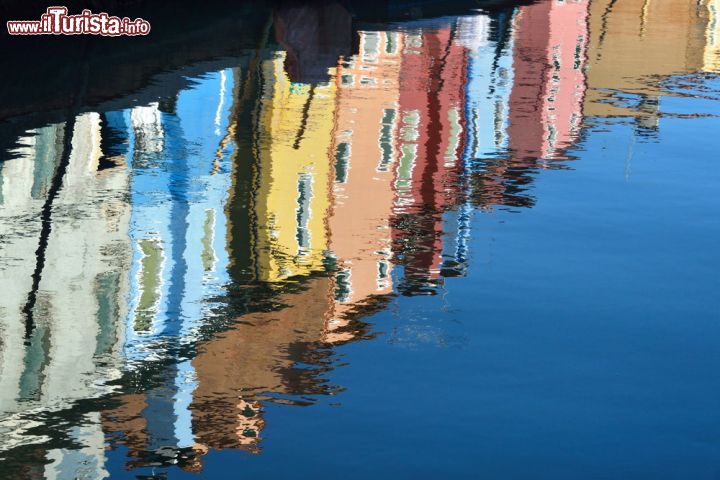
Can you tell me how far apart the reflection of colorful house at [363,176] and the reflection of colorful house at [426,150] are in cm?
11

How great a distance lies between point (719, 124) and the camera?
15.2 metres

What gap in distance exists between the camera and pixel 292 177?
38.3 feet

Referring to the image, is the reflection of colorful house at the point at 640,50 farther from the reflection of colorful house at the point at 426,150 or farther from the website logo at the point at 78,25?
the website logo at the point at 78,25

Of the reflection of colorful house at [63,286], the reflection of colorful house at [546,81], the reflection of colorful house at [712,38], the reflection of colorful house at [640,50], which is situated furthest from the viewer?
the reflection of colorful house at [712,38]

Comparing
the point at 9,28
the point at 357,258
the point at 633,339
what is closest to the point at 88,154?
the point at 357,258

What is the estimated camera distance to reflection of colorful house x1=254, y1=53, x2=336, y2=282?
366 inches

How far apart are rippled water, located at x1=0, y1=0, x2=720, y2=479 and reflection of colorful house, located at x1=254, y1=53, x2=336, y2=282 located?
0.03 m

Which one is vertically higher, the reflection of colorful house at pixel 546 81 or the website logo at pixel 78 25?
the website logo at pixel 78 25

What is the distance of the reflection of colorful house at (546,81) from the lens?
46.0ft

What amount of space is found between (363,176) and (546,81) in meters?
6.95

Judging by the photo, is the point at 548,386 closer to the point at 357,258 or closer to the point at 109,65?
the point at 357,258

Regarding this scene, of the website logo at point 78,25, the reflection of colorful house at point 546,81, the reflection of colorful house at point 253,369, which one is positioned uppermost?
the website logo at point 78,25

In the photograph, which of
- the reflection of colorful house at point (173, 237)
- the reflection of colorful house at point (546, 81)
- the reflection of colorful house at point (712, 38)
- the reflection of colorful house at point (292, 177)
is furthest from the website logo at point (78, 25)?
the reflection of colorful house at point (712, 38)

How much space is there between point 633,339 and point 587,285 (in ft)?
3.59
